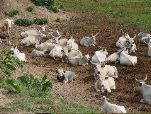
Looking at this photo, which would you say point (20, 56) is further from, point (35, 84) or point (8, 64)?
point (35, 84)

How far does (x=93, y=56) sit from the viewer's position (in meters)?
20.1

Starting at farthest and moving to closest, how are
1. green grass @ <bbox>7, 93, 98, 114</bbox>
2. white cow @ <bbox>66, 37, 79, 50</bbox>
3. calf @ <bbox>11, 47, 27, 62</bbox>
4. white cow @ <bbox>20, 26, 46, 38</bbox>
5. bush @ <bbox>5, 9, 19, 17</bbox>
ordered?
1. bush @ <bbox>5, 9, 19, 17</bbox>
2. white cow @ <bbox>20, 26, 46, 38</bbox>
3. white cow @ <bbox>66, 37, 79, 50</bbox>
4. calf @ <bbox>11, 47, 27, 62</bbox>
5. green grass @ <bbox>7, 93, 98, 114</bbox>

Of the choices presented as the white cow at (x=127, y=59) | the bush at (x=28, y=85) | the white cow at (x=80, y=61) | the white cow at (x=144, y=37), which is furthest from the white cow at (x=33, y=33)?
the bush at (x=28, y=85)

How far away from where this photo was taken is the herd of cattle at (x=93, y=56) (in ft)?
55.6

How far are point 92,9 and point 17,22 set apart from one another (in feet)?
18.2

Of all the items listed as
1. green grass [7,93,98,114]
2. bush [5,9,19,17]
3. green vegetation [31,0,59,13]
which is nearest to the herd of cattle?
green grass [7,93,98,114]

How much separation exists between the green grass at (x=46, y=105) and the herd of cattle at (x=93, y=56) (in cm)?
71

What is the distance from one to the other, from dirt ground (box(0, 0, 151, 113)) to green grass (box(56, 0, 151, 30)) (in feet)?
2.67

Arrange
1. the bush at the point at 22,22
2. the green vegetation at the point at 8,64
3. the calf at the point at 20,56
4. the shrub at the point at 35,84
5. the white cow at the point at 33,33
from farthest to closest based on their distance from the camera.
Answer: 1. the bush at the point at 22,22
2. the white cow at the point at 33,33
3. the calf at the point at 20,56
4. the green vegetation at the point at 8,64
5. the shrub at the point at 35,84

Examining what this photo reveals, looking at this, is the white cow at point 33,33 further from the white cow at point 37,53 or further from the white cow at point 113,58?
the white cow at point 113,58

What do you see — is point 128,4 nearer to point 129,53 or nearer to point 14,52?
point 129,53

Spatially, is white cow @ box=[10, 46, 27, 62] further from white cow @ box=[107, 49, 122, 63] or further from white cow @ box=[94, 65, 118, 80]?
white cow @ box=[107, 49, 122, 63]

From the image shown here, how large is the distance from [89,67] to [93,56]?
573 millimetres

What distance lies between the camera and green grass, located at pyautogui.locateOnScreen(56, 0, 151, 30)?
27.2m
